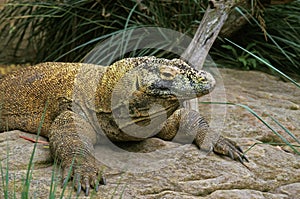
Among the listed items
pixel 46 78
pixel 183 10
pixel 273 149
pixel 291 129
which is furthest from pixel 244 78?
pixel 46 78

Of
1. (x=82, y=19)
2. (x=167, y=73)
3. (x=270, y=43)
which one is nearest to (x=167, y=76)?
(x=167, y=73)

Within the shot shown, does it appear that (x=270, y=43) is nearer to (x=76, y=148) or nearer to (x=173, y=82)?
(x=173, y=82)

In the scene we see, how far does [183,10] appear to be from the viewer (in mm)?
6215

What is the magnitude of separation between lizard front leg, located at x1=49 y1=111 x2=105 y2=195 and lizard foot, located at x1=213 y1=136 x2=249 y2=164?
2.64ft

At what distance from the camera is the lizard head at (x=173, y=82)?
3.33m

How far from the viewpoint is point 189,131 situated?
12.6ft

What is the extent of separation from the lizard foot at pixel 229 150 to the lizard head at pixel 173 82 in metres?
0.46

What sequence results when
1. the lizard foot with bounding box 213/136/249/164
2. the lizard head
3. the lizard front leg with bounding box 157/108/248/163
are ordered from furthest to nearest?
the lizard front leg with bounding box 157/108/248/163 → the lizard foot with bounding box 213/136/249/164 → the lizard head

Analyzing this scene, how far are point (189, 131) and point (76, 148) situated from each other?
88 centimetres

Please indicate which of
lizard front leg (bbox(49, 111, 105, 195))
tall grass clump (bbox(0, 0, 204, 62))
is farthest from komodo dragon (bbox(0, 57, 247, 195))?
tall grass clump (bbox(0, 0, 204, 62))

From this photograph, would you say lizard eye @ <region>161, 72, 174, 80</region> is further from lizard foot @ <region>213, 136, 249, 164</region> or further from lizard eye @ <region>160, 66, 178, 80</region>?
lizard foot @ <region>213, 136, 249, 164</region>

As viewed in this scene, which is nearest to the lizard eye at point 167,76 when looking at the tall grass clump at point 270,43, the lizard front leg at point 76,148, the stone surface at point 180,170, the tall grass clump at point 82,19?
the stone surface at point 180,170

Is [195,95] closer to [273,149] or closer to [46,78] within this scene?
[273,149]

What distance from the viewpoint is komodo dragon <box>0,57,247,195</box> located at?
334cm
